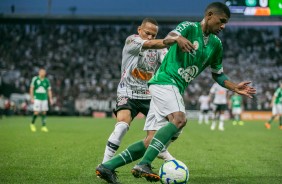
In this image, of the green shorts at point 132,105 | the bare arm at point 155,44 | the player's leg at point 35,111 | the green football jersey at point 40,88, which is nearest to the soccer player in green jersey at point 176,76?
the bare arm at point 155,44

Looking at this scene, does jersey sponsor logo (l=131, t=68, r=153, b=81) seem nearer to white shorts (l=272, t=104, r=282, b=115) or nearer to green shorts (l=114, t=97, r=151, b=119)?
green shorts (l=114, t=97, r=151, b=119)

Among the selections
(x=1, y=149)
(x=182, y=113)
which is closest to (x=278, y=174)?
(x=182, y=113)

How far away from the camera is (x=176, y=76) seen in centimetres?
588

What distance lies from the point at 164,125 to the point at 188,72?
2.45 ft

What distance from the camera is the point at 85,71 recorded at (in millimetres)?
43844

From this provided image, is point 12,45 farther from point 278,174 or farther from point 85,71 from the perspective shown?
point 278,174

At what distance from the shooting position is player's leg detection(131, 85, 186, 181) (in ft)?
18.2

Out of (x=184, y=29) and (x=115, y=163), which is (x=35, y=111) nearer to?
(x=115, y=163)

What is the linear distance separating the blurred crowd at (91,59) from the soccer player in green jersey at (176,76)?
109 feet

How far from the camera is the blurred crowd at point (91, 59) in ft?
132

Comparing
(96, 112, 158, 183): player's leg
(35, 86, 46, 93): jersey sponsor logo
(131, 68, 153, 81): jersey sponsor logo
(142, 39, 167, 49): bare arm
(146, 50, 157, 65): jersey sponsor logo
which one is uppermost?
(142, 39, 167, 49): bare arm

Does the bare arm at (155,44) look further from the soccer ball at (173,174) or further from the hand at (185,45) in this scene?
the soccer ball at (173,174)

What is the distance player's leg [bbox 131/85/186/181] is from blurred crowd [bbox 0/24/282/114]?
33.4 metres

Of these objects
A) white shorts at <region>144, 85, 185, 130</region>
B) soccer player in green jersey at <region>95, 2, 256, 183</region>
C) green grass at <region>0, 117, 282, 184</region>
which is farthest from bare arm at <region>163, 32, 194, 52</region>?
green grass at <region>0, 117, 282, 184</region>
